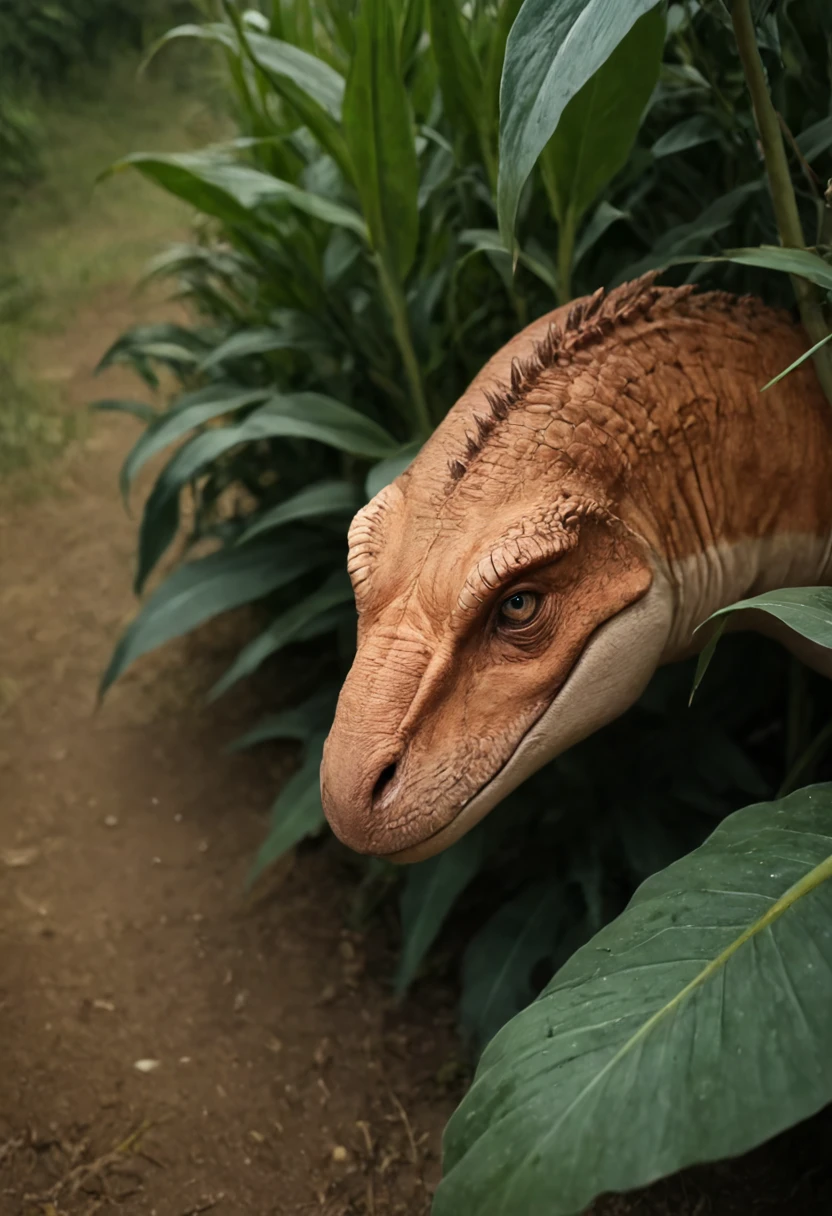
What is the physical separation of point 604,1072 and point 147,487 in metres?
2.73

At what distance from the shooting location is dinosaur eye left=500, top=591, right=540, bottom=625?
1.13 m

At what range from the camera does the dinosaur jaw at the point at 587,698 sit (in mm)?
1149

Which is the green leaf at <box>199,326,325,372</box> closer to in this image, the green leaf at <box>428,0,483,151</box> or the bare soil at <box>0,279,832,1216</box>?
the green leaf at <box>428,0,483,151</box>

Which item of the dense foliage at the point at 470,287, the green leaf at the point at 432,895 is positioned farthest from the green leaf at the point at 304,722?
the green leaf at the point at 432,895

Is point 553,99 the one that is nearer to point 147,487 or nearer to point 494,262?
point 494,262

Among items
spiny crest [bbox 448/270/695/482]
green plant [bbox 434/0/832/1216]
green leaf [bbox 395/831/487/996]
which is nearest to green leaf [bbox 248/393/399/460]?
spiny crest [bbox 448/270/695/482]

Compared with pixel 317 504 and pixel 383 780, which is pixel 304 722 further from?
pixel 383 780

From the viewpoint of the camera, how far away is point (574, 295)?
1.84 m

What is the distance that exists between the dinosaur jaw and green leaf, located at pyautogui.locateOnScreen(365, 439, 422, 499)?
515 millimetres

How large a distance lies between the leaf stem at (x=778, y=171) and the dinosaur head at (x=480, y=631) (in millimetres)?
357

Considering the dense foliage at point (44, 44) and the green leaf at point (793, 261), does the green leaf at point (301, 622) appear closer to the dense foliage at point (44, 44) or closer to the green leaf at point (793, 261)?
the green leaf at point (793, 261)

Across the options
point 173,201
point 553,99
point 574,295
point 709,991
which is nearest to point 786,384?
point 553,99

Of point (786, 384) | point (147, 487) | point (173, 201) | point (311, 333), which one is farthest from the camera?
point (173, 201)

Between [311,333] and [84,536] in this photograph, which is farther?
[84,536]
